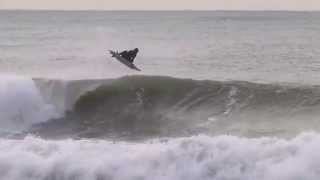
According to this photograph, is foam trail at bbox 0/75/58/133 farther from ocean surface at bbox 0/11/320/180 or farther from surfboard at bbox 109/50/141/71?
surfboard at bbox 109/50/141/71

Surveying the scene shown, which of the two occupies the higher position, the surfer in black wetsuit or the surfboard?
the surfer in black wetsuit

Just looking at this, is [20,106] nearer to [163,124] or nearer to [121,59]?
[121,59]

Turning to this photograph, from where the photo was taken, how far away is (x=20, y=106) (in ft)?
52.3

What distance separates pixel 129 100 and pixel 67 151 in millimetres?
5564

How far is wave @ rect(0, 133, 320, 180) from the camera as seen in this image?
10242mm

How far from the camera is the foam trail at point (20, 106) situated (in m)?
15.2

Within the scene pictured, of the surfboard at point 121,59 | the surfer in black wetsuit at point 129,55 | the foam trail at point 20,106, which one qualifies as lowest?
the foam trail at point 20,106

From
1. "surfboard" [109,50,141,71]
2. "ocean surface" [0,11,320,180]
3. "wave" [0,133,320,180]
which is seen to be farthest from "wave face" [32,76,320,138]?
"wave" [0,133,320,180]

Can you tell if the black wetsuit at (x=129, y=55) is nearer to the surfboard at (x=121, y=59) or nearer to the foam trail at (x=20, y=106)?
the surfboard at (x=121, y=59)

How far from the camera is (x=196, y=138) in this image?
11.4 m

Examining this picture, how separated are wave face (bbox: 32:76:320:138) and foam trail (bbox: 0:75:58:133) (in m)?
0.48

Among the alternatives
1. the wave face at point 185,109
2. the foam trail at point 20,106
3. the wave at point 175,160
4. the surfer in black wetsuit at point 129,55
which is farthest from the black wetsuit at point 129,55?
the wave at point 175,160

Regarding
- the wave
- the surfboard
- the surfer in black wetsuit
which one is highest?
the surfer in black wetsuit

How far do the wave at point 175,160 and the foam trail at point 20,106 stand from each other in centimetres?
360
